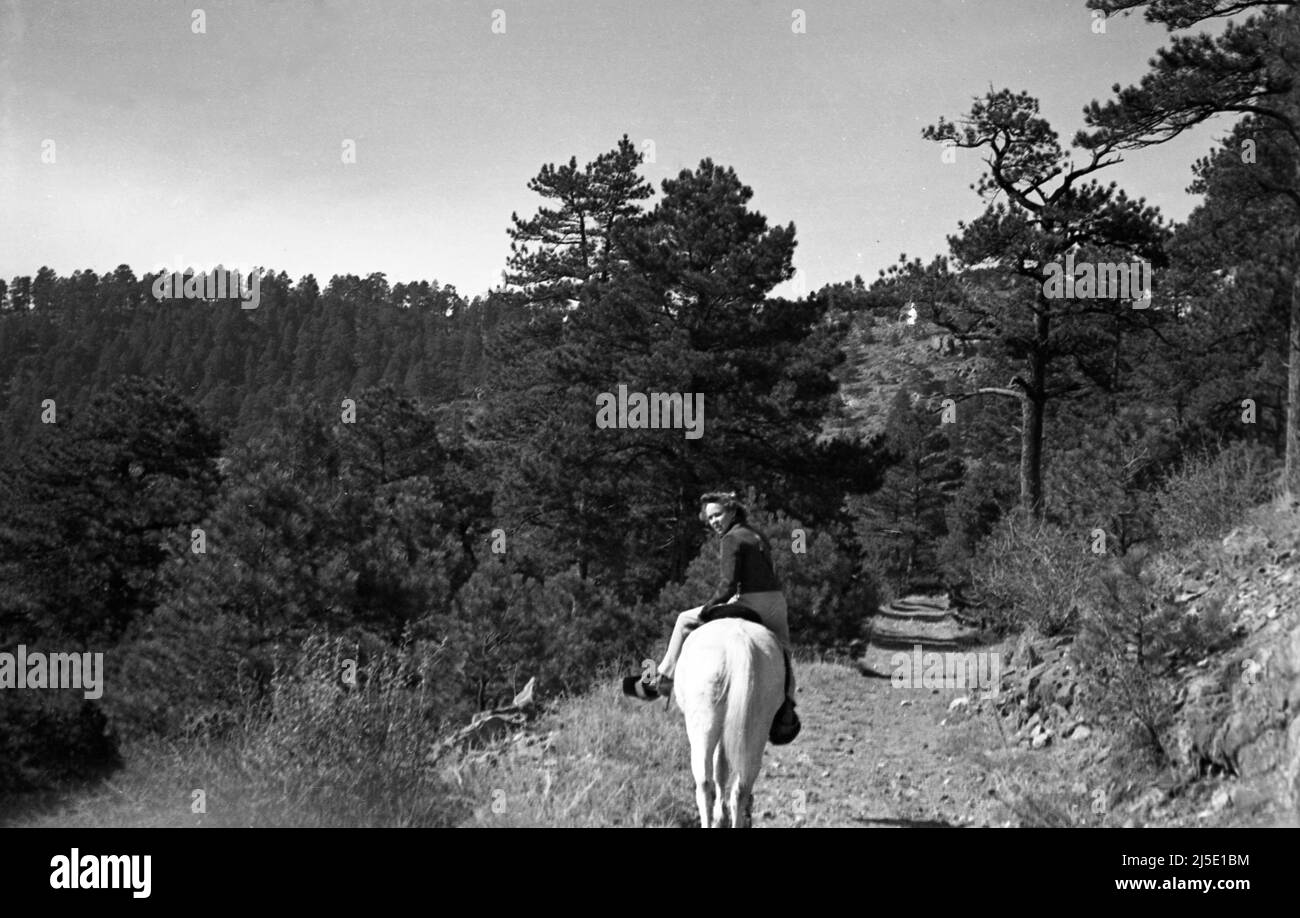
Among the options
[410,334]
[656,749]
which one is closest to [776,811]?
[656,749]

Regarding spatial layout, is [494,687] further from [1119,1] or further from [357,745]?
[1119,1]

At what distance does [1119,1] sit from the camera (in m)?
13.0

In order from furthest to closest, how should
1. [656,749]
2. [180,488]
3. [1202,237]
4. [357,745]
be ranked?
[180,488] → [1202,237] → [656,749] → [357,745]

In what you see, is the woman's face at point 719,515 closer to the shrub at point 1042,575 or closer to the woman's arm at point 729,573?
the woman's arm at point 729,573

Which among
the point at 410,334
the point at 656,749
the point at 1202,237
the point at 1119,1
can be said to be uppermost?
the point at 410,334

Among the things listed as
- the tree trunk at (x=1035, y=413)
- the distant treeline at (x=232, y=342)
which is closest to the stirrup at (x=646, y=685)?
the tree trunk at (x=1035, y=413)

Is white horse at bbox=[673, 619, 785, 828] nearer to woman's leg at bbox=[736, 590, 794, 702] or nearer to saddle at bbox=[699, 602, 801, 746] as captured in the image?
saddle at bbox=[699, 602, 801, 746]

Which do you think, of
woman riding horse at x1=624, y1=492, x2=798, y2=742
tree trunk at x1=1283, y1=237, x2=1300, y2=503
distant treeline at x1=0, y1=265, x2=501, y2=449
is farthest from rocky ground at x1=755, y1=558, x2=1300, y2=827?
distant treeline at x1=0, y1=265, x2=501, y2=449

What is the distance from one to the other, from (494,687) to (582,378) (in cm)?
1170

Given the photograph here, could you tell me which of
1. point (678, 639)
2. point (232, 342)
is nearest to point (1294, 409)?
point (678, 639)

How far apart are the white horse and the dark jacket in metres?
0.71

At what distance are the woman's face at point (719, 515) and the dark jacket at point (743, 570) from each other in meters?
0.27

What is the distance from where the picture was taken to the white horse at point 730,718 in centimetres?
518
